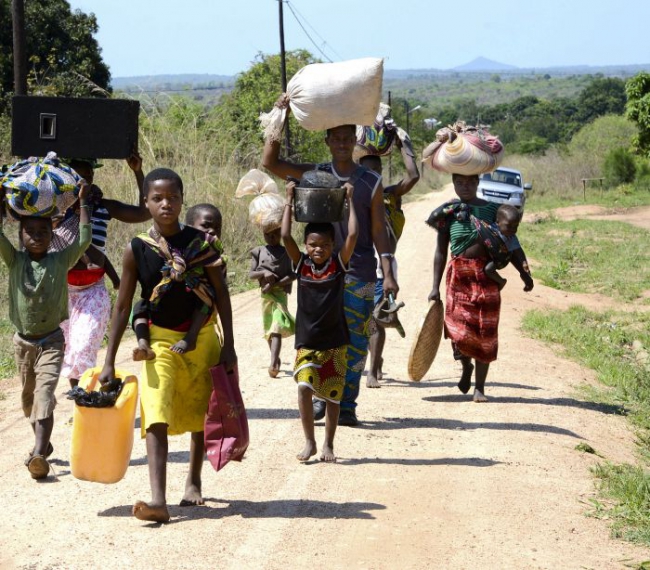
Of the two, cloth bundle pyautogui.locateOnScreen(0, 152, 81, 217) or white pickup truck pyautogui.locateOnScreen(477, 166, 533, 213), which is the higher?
cloth bundle pyautogui.locateOnScreen(0, 152, 81, 217)

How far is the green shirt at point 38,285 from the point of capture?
6.01 meters

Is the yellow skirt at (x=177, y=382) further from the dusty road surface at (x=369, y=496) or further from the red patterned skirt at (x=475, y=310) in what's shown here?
the red patterned skirt at (x=475, y=310)

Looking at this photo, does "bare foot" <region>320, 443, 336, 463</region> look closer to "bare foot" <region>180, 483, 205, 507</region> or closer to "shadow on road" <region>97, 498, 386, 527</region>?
"shadow on road" <region>97, 498, 386, 527</region>

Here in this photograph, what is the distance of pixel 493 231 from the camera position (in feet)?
26.4

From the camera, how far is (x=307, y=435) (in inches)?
247

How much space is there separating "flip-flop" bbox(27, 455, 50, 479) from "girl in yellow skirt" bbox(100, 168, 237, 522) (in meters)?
0.89

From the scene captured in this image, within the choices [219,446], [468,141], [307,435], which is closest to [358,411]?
[307,435]

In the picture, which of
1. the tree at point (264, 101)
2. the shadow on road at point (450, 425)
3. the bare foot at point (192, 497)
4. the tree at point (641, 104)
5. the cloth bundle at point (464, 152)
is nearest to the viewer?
the bare foot at point (192, 497)

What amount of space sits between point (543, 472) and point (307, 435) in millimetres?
1438

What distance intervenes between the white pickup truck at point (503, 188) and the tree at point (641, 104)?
519cm

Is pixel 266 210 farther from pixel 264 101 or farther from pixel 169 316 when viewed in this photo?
pixel 264 101

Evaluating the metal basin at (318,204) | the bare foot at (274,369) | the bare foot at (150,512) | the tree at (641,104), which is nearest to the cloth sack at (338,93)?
the metal basin at (318,204)

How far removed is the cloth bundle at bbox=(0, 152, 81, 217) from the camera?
580 centimetres

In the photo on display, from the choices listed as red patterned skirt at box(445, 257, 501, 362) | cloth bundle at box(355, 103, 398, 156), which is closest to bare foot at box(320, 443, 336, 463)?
red patterned skirt at box(445, 257, 501, 362)
